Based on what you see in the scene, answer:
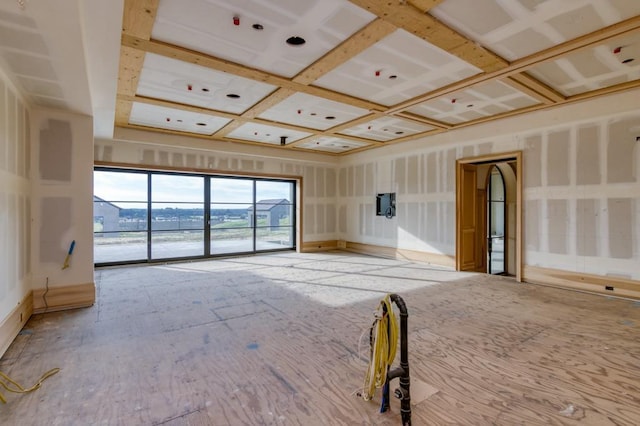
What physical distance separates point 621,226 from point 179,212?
908cm

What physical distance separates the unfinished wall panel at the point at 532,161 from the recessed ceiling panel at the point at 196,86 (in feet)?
15.2

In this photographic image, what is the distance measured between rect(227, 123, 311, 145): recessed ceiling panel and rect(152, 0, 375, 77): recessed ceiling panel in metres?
3.03

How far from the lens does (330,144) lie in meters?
8.45

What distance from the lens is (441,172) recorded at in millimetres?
7125

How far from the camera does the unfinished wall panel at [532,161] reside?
5555 mm

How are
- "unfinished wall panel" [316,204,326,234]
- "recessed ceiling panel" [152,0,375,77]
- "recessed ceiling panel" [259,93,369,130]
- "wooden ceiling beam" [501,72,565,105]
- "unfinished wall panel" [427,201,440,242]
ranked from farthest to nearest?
1. "unfinished wall panel" [316,204,326,234]
2. "unfinished wall panel" [427,201,440,242]
3. "recessed ceiling panel" [259,93,369,130]
4. "wooden ceiling beam" [501,72,565,105]
5. "recessed ceiling panel" [152,0,375,77]

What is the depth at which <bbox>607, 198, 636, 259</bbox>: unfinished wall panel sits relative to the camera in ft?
15.3

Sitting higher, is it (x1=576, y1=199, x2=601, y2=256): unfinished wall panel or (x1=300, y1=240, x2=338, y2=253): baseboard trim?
(x1=576, y1=199, x2=601, y2=256): unfinished wall panel

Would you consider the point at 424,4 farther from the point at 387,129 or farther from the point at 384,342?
the point at 387,129

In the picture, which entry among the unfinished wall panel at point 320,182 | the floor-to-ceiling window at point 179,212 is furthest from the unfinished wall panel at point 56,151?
the unfinished wall panel at point 320,182

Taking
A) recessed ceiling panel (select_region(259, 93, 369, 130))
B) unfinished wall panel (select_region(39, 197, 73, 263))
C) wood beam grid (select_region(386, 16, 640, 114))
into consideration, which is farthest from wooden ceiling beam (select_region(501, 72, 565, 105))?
unfinished wall panel (select_region(39, 197, 73, 263))

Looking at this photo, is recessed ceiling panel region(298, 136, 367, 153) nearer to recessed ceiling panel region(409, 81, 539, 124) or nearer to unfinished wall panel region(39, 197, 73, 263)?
recessed ceiling panel region(409, 81, 539, 124)

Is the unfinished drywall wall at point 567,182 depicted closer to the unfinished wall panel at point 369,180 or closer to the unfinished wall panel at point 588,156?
the unfinished wall panel at point 588,156

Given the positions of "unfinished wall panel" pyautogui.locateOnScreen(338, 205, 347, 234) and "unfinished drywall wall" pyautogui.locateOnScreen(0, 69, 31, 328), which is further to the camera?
"unfinished wall panel" pyautogui.locateOnScreen(338, 205, 347, 234)
